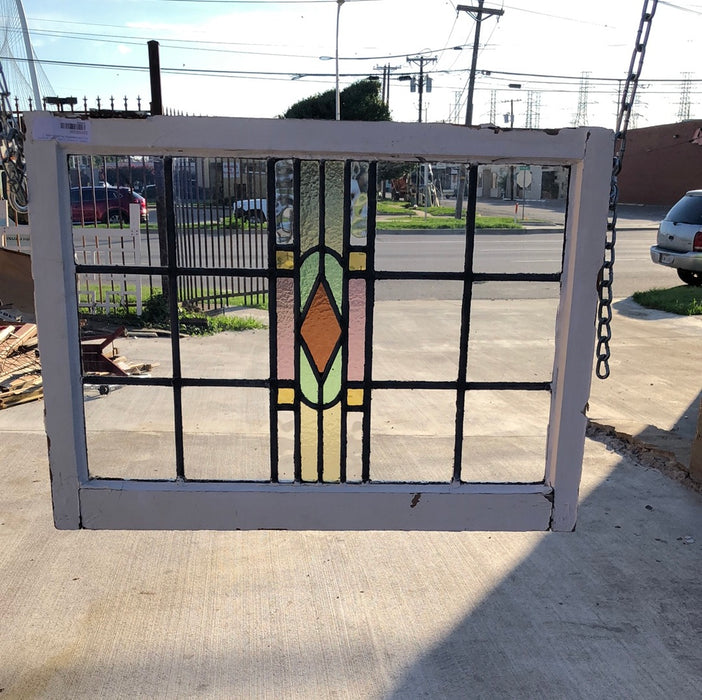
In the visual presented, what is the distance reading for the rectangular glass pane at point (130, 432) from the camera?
13.9 ft

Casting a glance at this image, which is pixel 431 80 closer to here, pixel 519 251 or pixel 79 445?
pixel 519 251

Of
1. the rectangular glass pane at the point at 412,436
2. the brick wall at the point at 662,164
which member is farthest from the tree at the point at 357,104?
the rectangular glass pane at the point at 412,436

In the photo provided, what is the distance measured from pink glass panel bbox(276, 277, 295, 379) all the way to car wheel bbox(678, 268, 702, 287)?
11.7 meters

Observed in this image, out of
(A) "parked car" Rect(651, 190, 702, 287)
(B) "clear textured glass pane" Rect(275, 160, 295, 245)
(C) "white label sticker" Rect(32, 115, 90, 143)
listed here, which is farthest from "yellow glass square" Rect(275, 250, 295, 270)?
(A) "parked car" Rect(651, 190, 702, 287)

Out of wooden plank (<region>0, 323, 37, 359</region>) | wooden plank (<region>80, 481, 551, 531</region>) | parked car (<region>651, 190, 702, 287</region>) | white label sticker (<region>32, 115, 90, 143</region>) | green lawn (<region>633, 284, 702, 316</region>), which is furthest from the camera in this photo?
parked car (<region>651, 190, 702, 287</region>)

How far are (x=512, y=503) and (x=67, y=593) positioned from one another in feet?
6.30

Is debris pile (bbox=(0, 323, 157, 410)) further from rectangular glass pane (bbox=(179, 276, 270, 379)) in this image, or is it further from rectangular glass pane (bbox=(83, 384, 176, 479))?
rectangular glass pane (bbox=(179, 276, 270, 379))

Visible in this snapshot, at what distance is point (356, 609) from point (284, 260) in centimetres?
153

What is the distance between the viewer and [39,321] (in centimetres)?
229

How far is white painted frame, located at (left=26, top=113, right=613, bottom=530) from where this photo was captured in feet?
7.11

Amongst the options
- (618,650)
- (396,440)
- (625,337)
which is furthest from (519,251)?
(618,650)

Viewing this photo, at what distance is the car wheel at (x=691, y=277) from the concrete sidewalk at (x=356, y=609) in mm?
9531

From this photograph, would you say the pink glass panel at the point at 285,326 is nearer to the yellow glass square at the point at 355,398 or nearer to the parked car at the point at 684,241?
the yellow glass square at the point at 355,398

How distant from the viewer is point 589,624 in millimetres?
2869
